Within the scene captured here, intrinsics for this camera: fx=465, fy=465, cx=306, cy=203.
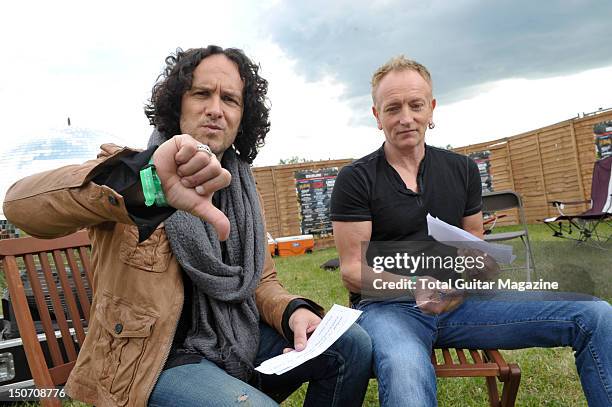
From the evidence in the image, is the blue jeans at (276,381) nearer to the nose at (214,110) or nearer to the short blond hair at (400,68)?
the nose at (214,110)

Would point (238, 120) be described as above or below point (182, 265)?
above

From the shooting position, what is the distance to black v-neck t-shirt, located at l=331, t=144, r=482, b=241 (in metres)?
2.12

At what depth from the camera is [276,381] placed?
177 centimetres

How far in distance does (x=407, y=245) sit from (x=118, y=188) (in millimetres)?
1377

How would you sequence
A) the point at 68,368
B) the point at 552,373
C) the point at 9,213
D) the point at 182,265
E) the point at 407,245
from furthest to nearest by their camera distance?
the point at 552,373 < the point at 407,245 < the point at 68,368 < the point at 182,265 < the point at 9,213

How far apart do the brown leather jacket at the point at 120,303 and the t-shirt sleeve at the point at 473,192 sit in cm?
146

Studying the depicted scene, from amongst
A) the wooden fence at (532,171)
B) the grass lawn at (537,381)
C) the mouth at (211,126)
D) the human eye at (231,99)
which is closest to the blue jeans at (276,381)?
the mouth at (211,126)

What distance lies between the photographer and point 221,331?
1617 mm

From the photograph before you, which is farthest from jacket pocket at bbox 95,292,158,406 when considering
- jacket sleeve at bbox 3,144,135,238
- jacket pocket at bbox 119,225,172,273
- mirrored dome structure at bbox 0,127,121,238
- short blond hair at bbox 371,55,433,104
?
mirrored dome structure at bbox 0,127,121,238

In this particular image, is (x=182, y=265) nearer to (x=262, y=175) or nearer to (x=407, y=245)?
(x=407, y=245)

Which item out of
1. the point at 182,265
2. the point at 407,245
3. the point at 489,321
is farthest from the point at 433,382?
the point at 182,265

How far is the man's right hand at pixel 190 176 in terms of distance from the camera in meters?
0.99

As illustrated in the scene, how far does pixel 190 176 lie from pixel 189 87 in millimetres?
944

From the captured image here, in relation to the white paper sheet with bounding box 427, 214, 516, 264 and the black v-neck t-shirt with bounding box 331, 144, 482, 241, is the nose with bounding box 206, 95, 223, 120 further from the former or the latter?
the white paper sheet with bounding box 427, 214, 516, 264
